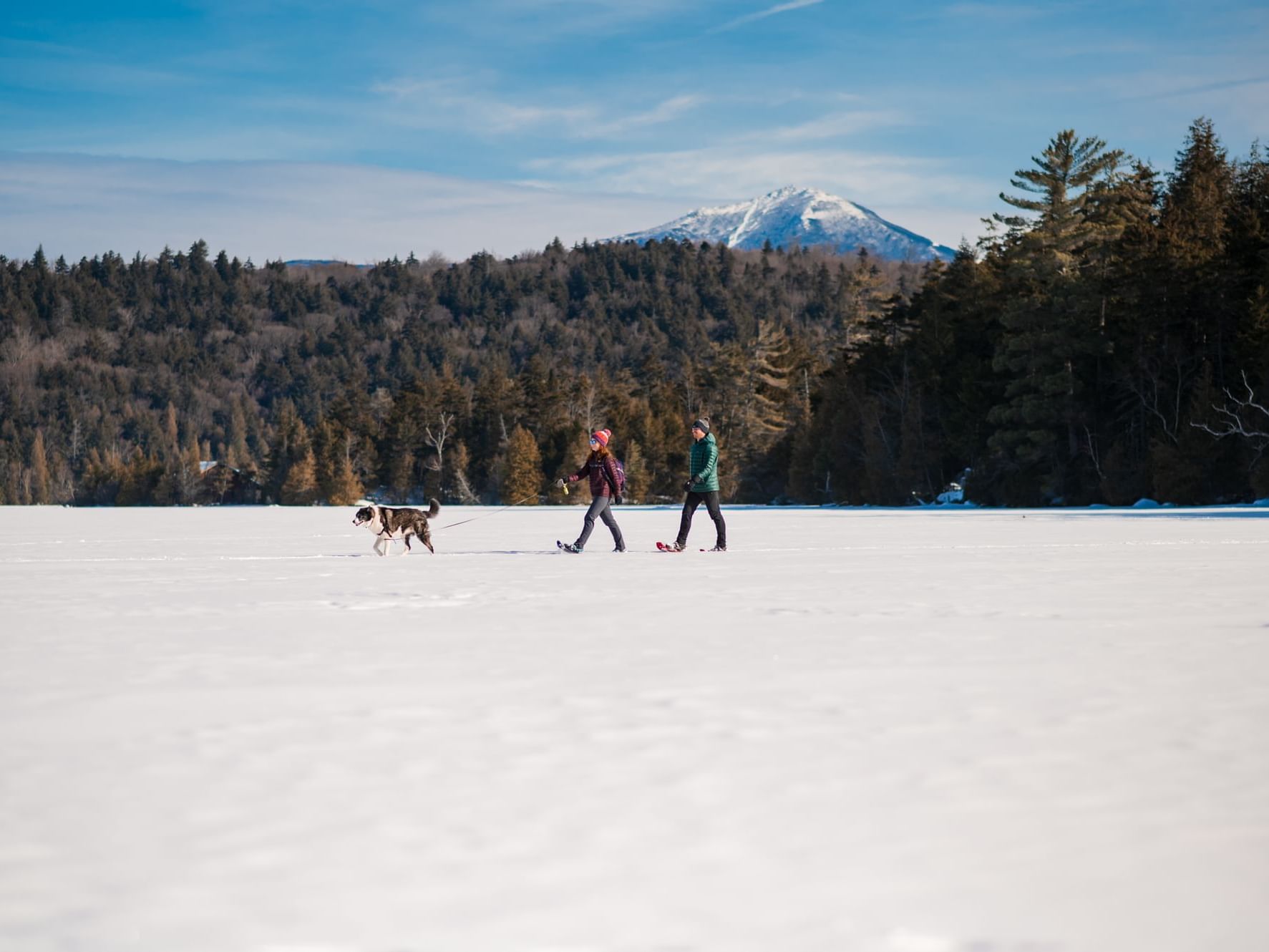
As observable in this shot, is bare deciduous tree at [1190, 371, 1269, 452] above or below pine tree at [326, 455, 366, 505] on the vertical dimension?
above

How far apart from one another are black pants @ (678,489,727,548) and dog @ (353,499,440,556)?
3.70 metres

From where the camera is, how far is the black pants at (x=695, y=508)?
1873 cm

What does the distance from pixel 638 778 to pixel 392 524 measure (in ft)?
49.8

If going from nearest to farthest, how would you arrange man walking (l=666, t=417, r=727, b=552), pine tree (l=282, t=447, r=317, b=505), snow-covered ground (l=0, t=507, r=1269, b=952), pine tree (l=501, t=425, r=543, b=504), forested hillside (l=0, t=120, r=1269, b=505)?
snow-covered ground (l=0, t=507, r=1269, b=952), man walking (l=666, t=417, r=727, b=552), forested hillside (l=0, t=120, r=1269, b=505), pine tree (l=501, t=425, r=543, b=504), pine tree (l=282, t=447, r=317, b=505)

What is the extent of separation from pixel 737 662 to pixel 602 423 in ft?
373

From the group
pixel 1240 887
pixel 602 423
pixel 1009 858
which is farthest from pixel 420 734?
pixel 602 423

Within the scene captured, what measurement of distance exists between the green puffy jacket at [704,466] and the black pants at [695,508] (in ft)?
0.35

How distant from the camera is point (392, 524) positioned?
65.2ft

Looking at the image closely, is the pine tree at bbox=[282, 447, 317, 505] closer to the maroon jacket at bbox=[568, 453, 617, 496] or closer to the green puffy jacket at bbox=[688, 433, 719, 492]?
the maroon jacket at bbox=[568, 453, 617, 496]

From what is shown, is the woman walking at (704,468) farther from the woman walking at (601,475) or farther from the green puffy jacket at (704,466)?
the woman walking at (601,475)

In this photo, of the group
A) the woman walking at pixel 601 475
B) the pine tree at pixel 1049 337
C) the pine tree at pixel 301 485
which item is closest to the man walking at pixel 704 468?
the woman walking at pixel 601 475

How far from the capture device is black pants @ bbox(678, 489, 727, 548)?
18734mm

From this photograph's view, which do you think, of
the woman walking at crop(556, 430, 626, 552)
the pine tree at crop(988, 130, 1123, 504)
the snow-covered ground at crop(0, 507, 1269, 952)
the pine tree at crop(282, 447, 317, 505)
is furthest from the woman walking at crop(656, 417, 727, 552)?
the pine tree at crop(282, 447, 317, 505)

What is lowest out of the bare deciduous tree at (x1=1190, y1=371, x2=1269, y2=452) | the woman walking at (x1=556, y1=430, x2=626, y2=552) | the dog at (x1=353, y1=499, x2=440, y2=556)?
the dog at (x1=353, y1=499, x2=440, y2=556)
